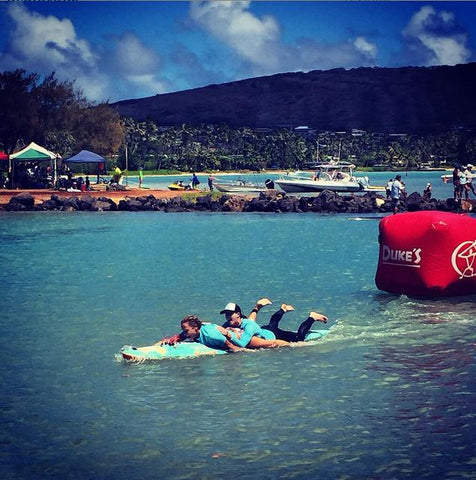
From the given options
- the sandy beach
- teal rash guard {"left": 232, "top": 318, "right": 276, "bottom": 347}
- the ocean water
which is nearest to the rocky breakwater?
the sandy beach

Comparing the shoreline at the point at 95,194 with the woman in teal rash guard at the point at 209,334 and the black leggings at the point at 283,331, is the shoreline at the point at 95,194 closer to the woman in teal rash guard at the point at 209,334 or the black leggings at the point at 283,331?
the black leggings at the point at 283,331

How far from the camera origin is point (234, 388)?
41.7 feet

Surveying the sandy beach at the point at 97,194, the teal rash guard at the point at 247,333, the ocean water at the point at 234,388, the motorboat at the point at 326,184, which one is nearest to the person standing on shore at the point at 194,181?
the sandy beach at the point at 97,194

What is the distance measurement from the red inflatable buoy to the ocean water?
16.8 inches

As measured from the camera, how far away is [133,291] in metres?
22.4

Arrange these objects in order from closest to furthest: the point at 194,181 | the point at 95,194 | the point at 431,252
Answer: the point at 431,252 → the point at 95,194 → the point at 194,181

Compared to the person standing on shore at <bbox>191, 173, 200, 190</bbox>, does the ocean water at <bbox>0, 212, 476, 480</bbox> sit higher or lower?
lower

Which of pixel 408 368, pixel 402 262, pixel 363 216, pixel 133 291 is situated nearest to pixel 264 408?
pixel 408 368

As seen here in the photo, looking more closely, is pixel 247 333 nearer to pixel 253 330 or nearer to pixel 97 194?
pixel 253 330

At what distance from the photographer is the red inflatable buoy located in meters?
18.0

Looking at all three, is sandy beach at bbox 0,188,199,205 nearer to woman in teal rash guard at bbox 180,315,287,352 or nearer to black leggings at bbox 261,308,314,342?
black leggings at bbox 261,308,314,342

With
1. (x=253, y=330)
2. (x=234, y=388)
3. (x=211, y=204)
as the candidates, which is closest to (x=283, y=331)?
(x=253, y=330)

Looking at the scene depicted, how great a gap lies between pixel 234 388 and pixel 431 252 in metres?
6.88

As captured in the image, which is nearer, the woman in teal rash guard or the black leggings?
the woman in teal rash guard
